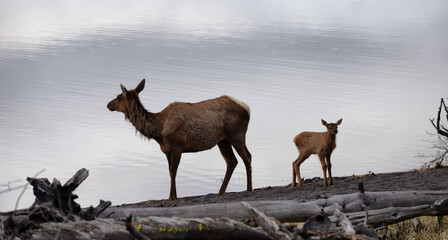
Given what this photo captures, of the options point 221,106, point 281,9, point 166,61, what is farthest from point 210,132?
point 281,9

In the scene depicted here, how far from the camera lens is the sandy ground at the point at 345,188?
1330 cm

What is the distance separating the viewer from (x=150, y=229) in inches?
337

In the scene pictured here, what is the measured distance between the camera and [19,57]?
36125 mm

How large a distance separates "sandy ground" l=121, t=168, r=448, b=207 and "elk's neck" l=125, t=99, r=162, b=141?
3.30 feet

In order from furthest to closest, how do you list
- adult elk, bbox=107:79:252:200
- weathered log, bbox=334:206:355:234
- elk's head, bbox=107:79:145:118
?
elk's head, bbox=107:79:145:118, adult elk, bbox=107:79:252:200, weathered log, bbox=334:206:355:234

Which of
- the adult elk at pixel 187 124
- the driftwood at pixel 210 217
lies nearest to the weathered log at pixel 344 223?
the driftwood at pixel 210 217

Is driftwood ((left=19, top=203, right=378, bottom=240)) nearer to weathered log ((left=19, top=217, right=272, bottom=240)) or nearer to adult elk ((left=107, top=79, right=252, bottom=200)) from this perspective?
weathered log ((left=19, top=217, right=272, bottom=240))

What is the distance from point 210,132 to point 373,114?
11.5m

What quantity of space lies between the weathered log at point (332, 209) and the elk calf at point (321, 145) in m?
3.54

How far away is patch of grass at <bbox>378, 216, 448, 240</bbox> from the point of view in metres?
→ 11.1

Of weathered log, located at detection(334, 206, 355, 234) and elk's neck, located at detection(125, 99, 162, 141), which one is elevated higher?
elk's neck, located at detection(125, 99, 162, 141)

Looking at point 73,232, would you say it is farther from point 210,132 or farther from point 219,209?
point 210,132

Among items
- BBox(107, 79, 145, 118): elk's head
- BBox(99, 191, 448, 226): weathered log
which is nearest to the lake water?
BBox(107, 79, 145, 118): elk's head

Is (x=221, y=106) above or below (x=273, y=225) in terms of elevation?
above
